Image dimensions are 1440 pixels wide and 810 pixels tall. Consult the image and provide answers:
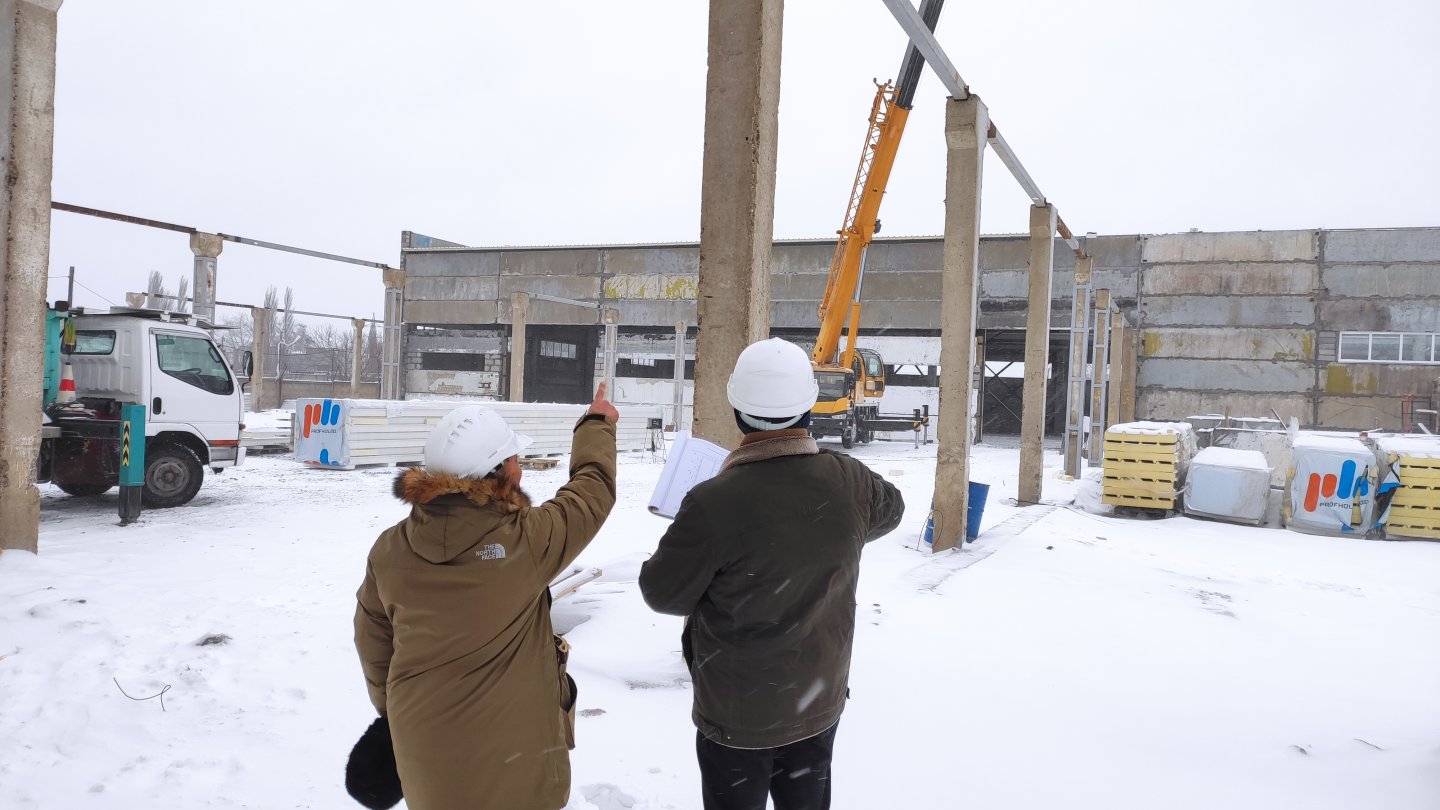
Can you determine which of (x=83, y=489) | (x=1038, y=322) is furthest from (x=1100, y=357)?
(x=83, y=489)

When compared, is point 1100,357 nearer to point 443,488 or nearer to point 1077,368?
point 1077,368

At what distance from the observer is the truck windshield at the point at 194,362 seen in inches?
400

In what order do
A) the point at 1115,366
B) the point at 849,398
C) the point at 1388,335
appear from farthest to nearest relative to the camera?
the point at 1388,335, the point at 1115,366, the point at 849,398

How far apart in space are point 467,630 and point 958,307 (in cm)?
719

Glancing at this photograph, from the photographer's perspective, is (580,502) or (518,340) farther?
(518,340)

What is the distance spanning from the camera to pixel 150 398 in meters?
9.87

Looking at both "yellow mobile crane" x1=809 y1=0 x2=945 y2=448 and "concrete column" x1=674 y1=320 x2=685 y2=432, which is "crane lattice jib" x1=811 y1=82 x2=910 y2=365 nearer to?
"yellow mobile crane" x1=809 y1=0 x2=945 y2=448

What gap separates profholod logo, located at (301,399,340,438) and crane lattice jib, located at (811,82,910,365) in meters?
9.36

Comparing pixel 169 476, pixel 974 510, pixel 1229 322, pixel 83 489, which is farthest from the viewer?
pixel 1229 322

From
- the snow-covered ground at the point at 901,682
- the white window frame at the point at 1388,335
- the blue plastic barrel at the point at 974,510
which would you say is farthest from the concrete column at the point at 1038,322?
the white window frame at the point at 1388,335

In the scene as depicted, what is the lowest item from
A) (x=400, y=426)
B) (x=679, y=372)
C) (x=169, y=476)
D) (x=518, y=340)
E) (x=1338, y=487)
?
(x=169, y=476)

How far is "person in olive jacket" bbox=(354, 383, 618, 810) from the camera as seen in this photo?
188 cm

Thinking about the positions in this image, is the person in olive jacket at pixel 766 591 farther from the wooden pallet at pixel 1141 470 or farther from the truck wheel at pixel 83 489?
the wooden pallet at pixel 1141 470

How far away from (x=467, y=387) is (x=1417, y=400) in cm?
3108
